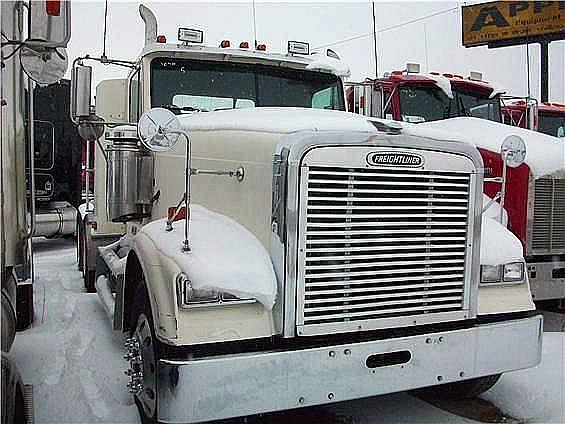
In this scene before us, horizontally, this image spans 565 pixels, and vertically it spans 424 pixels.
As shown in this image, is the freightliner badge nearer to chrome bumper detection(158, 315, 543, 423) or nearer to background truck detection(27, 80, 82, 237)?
chrome bumper detection(158, 315, 543, 423)

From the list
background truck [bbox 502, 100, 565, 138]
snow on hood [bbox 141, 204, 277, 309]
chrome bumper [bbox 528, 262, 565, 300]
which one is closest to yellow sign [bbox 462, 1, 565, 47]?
background truck [bbox 502, 100, 565, 138]

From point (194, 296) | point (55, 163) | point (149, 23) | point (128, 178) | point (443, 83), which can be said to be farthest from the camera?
point (55, 163)

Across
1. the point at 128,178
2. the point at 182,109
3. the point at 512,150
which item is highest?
the point at 182,109

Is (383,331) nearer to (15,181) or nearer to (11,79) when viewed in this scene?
(15,181)

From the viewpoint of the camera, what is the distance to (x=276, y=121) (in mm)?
3316

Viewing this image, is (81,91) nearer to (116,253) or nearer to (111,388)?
(116,253)

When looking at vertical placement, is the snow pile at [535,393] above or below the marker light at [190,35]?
below

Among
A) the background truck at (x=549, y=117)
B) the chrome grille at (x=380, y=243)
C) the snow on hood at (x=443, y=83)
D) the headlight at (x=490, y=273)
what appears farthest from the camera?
the background truck at (x=549, y=117)

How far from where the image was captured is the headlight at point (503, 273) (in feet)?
11.4

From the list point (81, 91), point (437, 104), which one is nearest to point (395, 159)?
point (81, 91)

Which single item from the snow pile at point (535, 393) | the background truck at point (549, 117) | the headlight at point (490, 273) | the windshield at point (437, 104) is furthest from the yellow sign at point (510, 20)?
the headlight at point (490, 273)

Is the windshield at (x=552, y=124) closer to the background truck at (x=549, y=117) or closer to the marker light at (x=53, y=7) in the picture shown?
the background truck at (x=549, y=117)

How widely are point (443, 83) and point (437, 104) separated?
25 cm

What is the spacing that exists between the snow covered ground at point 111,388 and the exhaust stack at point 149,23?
2.47m
